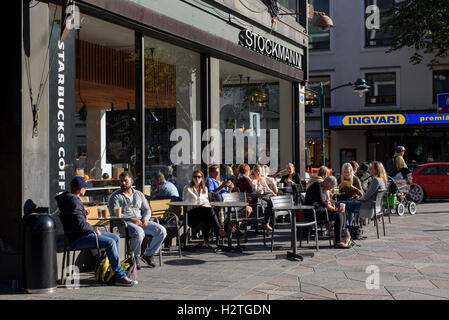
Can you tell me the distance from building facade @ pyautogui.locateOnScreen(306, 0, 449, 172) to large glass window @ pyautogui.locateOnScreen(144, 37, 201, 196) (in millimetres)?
17029

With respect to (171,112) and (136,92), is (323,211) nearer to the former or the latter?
(171,112)

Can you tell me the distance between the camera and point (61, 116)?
7.96 m

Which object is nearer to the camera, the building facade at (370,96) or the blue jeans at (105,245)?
the blue jeans at (105,245)

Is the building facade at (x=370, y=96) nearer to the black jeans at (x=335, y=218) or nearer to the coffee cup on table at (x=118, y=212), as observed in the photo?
the black jeans at (x=335, y=218)

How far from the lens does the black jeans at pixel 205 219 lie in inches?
383

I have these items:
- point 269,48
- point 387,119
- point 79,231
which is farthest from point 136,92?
point 387,119

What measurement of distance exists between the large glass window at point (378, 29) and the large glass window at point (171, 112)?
2093 centimetres

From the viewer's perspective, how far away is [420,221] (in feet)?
44.6

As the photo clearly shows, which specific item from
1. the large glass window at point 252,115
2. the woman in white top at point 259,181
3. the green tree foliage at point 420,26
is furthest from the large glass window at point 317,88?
the woman in white top at point 259,181

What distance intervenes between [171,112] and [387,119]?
63.7ft

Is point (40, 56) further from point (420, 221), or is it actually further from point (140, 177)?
point (420, 221)

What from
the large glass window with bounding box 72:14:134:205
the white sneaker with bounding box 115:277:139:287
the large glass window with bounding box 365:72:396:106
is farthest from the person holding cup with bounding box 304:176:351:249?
the large glass window with bounding box 365:72:396:106
